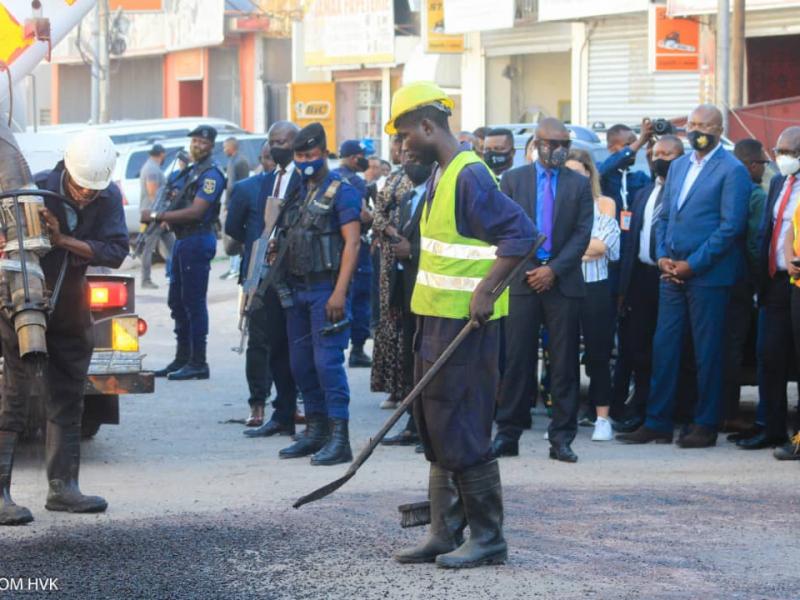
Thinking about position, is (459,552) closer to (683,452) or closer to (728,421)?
(683,452)

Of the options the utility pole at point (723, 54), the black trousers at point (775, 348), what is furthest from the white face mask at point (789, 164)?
the utility pole at point (723, 54)

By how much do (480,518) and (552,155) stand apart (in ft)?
11.2

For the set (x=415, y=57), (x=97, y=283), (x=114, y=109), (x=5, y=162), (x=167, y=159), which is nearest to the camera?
(x=5, y=162)

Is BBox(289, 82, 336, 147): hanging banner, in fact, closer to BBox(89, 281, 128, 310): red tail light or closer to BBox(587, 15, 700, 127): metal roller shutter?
BBox(587, 15, 700, 127): metal roller shutter

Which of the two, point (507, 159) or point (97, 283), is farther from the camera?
point (507, 159)

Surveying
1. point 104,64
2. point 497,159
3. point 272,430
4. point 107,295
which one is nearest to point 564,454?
point 272,430

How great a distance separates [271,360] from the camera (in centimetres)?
1016

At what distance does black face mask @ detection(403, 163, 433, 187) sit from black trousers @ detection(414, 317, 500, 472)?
322 centimetres

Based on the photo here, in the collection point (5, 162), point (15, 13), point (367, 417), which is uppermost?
point (15, 13)

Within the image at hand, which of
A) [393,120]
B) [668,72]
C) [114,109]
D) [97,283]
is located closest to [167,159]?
[668,72]

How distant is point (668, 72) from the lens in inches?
1014

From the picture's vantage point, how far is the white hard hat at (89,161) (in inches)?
299

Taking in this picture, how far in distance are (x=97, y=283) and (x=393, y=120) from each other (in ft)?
9.56

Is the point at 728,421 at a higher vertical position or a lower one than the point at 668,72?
lower
